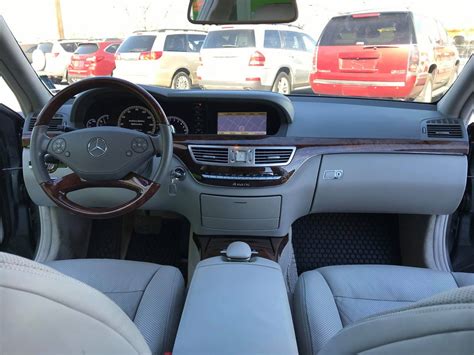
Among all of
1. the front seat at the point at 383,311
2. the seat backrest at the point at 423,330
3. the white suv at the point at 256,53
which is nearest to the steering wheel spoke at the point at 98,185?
the front seat at the point at 383,311

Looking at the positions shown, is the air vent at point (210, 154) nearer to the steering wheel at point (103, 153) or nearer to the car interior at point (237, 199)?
the car interior at point (237, 199)

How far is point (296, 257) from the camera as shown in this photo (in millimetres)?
3188

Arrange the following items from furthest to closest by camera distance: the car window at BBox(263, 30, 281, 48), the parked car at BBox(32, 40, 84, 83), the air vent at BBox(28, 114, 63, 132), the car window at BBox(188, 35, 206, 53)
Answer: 1. the car window at BBox(263, 30, 281, 48)
2. the car window at BBox(188, 35, 206, 53)
3. the parked car at BBox(32, 40, 84, 83)
4. the air vent at BBox(28, 114, 63, 132)

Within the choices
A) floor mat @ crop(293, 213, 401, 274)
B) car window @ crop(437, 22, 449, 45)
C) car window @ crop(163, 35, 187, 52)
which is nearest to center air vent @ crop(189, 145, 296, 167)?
floor mat @ crop(293, 213, 401, 274)

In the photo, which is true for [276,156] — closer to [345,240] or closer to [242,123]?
[242,123]

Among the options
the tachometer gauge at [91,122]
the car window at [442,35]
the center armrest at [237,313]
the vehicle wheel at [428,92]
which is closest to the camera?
the center armrest at [237,313]

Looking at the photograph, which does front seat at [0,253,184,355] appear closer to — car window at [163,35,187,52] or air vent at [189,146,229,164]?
air vent at [189,146,229,164]

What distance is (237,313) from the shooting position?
1.46m

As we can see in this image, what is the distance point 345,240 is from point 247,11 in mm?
1749

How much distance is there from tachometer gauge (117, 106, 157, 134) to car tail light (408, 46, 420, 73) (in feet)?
8.83

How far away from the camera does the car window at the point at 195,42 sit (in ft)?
24.9

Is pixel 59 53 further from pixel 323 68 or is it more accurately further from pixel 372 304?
pixel 372 304

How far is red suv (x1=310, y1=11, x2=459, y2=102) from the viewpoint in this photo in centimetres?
369

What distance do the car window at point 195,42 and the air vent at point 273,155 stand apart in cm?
527
